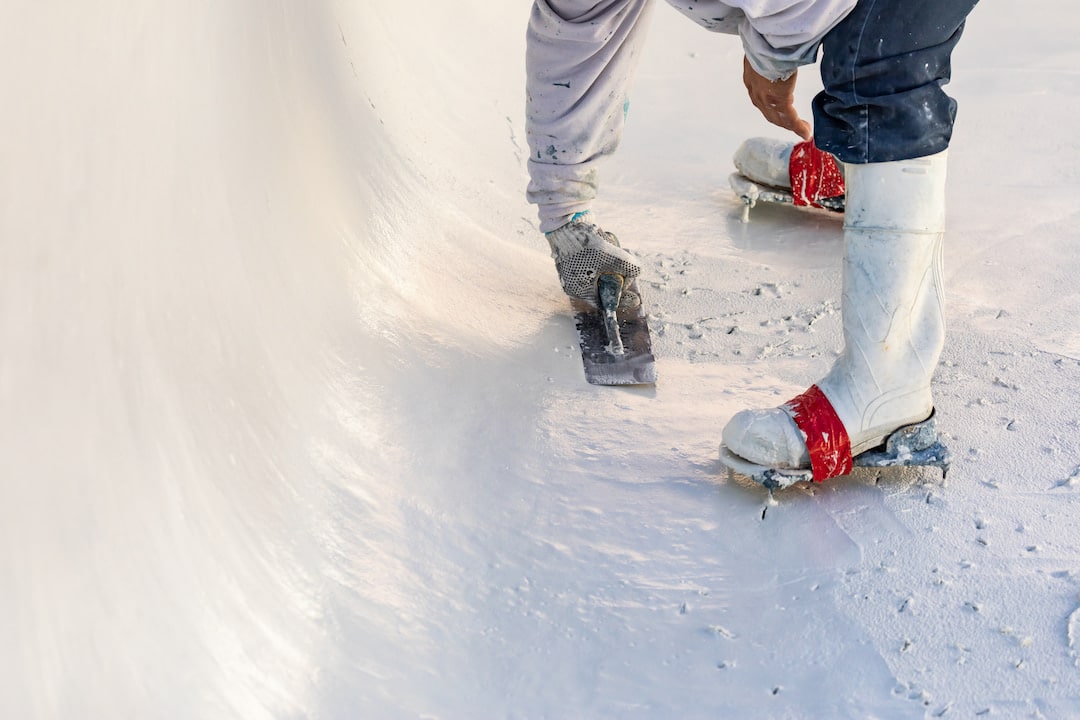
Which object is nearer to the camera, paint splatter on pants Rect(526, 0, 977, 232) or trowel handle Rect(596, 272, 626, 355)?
paint splatter on pants Rect(526, 0, 977, 232)

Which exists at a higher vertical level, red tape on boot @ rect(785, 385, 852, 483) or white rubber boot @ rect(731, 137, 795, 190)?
red tape on boot @ rect(785, 385, 852, 483)

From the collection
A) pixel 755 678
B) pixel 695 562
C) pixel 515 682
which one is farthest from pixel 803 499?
pixel 515 682

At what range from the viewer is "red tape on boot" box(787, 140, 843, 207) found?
1.86m

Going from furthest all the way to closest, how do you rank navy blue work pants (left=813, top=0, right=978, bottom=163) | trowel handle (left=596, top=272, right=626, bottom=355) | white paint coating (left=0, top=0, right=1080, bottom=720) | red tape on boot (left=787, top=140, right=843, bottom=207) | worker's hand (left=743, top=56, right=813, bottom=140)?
1. red tape on boot (left=787, top=140, right=843, bottom=207)
2. trowel handle (left=596, top=272, right=626, bottom=355)
3. worker's hand (left=743, top=56, right=813, bottom=140)
4. navy blue work pants (left=813, top=0, right=978, bottom=163)
5. white paint coating (left=0, top=0, right=1080, bottom=720)

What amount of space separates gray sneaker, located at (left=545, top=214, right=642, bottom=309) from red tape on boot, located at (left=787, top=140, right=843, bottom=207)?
0.45 meters

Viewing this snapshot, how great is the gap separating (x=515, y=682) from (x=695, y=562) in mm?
249

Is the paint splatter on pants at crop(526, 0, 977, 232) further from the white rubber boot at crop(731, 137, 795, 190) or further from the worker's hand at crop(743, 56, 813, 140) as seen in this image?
the white rubber boot at crop(731, 137, 795, 190)

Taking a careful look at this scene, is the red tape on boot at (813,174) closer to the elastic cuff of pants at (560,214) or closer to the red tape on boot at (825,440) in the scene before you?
Result: the elastic cuff of pants at (560,214)

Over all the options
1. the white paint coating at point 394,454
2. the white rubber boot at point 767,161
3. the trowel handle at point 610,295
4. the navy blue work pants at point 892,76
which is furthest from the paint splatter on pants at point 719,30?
the white rubber boot at point 767,161

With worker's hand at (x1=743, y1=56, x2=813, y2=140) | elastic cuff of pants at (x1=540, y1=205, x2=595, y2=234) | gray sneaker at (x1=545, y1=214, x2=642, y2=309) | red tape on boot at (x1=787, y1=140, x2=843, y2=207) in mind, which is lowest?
red tape on boot at (x1=787, y1=140, x2=843, y2=207)

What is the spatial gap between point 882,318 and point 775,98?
0.38 metres

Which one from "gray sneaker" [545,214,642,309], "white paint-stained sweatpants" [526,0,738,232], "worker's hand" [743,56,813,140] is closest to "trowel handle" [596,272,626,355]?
"gray sneaker" [545,214,642,309]

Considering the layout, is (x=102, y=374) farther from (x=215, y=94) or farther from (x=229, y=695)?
(x=215, y=94)

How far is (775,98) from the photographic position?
141 centimetres
